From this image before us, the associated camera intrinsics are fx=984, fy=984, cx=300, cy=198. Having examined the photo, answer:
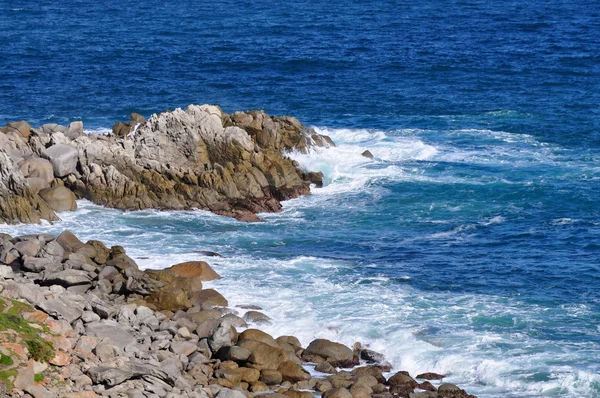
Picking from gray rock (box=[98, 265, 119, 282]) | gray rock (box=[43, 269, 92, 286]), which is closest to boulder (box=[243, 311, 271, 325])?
gray rock (box=[98, 265, 119, 282])

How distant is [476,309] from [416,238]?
10778 mm

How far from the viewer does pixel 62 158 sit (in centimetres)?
5678

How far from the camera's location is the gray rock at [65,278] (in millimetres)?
41281

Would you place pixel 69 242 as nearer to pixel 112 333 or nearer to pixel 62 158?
pixel 112 333

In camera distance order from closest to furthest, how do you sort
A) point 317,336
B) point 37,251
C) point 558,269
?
point 317,336
point 37,251
point 558,269

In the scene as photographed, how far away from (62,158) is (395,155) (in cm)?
2436

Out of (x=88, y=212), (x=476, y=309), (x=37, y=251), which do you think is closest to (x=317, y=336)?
(x=476, y=309)

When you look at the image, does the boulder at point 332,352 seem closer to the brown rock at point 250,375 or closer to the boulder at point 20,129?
the brown rock at point 250,375

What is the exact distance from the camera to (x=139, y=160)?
58.3 meters

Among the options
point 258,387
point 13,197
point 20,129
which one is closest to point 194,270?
point 258,387

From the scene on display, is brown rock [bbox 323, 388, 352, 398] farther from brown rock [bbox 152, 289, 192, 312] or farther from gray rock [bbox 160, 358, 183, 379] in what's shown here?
brown rock [bbox 152, 289, 192, 312]

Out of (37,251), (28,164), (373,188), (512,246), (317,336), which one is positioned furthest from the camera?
(373,188)

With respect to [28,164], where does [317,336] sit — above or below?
below

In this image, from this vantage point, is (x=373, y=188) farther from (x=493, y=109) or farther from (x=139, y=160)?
(x=493, y=109)
